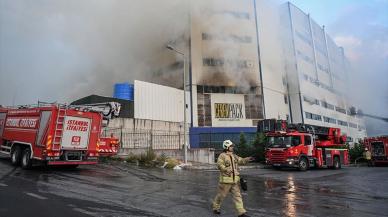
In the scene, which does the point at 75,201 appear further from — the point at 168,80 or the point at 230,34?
the point at 168,80

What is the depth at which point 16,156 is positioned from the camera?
1201cm

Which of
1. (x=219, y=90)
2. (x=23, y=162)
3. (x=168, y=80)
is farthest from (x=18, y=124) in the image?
(x=219, y=90)

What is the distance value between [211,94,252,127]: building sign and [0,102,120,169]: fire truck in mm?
20342

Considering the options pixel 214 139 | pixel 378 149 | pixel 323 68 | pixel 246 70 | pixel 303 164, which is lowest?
pixel 303 164

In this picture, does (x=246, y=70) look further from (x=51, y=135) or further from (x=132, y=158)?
(x=51, y=135)

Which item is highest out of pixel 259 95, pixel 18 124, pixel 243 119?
pixel 259 95

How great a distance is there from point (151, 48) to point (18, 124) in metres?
12.8

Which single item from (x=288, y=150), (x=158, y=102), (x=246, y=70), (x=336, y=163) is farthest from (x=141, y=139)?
(x=246, y=70)

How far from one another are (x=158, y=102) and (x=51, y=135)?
17.8 metres

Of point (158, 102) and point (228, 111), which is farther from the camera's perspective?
point (228, 111)

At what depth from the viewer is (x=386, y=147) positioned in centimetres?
2375

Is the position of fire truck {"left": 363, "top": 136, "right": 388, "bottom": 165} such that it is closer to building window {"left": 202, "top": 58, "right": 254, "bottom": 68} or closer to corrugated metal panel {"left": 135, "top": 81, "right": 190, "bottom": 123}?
building window {"left": 202, "top": 58, "right": 254, "bottom": 68}

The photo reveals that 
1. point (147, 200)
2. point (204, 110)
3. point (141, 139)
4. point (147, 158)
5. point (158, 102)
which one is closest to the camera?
point (147, 200)

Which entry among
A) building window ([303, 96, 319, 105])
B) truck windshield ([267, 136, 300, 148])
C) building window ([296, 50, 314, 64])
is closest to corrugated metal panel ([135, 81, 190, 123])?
truck windshield ([267, 136, 300, 148])
